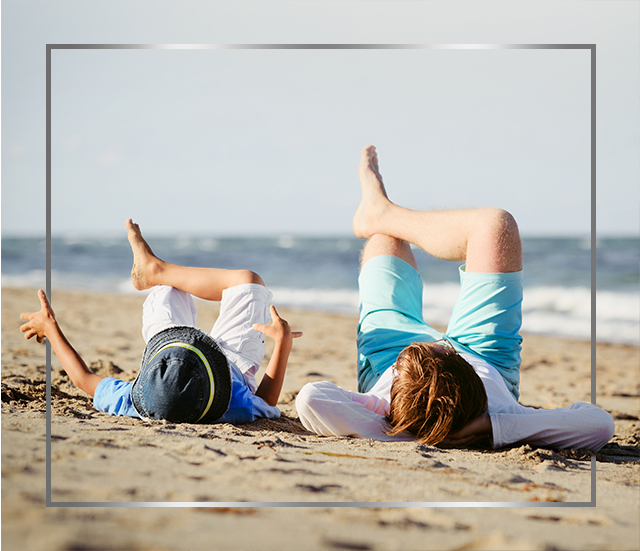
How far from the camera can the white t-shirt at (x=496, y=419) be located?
169 cm

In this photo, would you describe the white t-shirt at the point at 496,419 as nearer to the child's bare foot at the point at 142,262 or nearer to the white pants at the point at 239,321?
the white pants at the point at 239,321

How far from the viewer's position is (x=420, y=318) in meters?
2.16

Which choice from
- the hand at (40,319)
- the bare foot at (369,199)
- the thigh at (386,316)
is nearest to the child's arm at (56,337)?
the hand at (40,319)

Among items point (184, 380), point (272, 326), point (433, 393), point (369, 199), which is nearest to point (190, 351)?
point (184, 380)

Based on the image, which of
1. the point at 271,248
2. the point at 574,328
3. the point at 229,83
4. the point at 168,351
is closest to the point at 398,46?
the point at 229,83

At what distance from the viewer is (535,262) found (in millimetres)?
10070

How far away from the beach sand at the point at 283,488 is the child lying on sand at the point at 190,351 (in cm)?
8

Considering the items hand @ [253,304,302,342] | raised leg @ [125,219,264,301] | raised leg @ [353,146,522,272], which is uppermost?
raised leg @ [353,146,522,272]

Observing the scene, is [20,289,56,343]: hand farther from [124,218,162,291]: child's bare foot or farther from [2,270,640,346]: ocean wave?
[2,270,640,346]: ocean wave

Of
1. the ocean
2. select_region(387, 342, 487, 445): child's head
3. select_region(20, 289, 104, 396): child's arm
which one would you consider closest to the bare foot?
select_region(387, 342, 487, 445): child's head

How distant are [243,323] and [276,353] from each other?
0.17 metres

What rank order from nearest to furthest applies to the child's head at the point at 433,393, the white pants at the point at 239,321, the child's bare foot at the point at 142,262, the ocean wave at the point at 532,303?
the child's head at the point at 433,393, the white pants at the point at 239,321, the child's bare foot at the point at 142,262, the ocean wave at the point at 532,303

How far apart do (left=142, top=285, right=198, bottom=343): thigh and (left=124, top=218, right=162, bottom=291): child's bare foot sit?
0.05m

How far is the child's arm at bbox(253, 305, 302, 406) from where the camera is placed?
184cm
